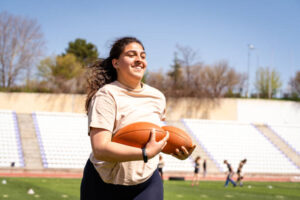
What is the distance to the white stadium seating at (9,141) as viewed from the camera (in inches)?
777

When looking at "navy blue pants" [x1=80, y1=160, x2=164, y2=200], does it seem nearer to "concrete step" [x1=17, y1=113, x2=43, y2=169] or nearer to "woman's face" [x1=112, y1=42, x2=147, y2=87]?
"woman's face" [x1=112, y1=42, x2=147, y2=87]

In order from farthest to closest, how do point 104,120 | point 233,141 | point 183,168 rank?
point 233,141, point 183,168, point 104,120

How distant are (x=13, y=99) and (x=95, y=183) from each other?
28.9 m

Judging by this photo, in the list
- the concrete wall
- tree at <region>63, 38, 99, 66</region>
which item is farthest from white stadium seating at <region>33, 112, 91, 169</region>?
tree at <region>63, 38, 99, 66</region>

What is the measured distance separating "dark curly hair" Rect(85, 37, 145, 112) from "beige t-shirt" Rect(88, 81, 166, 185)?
0.72ft

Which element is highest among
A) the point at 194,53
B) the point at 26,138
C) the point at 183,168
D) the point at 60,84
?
the point at 194,53

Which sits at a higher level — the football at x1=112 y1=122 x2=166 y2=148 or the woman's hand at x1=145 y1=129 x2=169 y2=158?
the football at x1=112 y1=122 x2=166 y2=148

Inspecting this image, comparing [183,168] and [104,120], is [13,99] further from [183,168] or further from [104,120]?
[104,120]

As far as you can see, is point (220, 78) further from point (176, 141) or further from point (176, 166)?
point (176, 141)

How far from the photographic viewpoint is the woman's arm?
7.92 feet

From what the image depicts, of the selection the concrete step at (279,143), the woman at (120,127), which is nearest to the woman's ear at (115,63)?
the woman at (120,127)

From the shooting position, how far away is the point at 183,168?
2205 centimetres

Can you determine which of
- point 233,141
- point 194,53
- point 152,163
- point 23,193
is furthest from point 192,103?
point 152,163

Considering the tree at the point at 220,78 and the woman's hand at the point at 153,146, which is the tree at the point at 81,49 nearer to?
the tree at the point at 220,78
